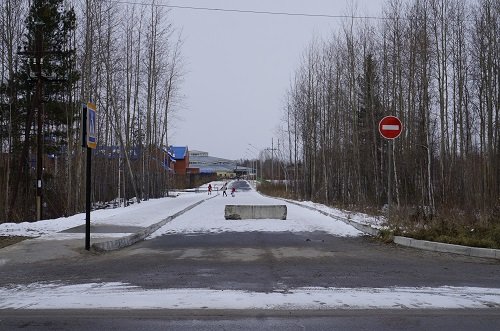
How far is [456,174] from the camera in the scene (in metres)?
24.5

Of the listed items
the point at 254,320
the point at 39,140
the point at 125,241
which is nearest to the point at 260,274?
the point at 254,320

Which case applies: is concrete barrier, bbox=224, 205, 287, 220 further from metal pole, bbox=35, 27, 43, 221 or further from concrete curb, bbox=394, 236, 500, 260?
concrete curb, bbox=394, 236, 500, 260

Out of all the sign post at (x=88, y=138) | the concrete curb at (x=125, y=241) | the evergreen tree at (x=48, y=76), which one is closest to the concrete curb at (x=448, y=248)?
the concrete curb at (x=125, y=241)

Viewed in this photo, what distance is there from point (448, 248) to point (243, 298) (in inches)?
274

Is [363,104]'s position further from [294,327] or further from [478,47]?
[294,327]

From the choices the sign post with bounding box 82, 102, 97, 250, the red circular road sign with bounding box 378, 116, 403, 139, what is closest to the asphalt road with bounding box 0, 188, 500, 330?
the sign post with bounding box 82, 102, 97, 250

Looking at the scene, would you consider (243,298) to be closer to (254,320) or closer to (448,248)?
(254,320)

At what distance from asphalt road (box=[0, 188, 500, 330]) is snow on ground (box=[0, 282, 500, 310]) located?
0.27 meters

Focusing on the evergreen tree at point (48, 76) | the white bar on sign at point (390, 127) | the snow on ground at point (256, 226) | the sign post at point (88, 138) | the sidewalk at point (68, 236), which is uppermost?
the evergreen tree at point (48, 76)

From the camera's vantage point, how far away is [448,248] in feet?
39.8

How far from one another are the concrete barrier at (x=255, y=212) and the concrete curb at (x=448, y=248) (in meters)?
8.94

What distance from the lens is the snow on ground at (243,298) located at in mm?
6848

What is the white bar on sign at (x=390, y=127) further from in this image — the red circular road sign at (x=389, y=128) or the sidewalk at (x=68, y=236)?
the sidewalk at (x=68, y=236)

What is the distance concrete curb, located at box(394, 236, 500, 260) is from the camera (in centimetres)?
1122
